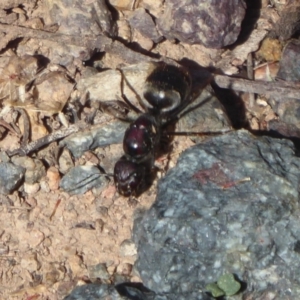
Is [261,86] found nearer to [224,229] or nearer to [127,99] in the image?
[127,99]

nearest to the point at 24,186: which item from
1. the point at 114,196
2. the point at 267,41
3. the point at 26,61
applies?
the point at 114,196

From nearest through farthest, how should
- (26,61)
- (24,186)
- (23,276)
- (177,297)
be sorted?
(177,297), (23,276), (24,186), (26,61)

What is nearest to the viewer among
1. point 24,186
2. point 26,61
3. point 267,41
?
point 24,186

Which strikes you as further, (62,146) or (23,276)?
(62,146)

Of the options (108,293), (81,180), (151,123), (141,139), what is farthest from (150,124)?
(108,293)

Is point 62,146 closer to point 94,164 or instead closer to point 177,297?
point 94,164

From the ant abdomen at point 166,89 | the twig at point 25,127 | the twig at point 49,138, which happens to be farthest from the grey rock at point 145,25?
the twig at point 25,127

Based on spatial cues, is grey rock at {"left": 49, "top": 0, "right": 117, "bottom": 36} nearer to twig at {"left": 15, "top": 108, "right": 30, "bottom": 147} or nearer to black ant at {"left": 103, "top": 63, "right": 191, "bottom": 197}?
black ant at {"left": 103, "top": 63, "right": 191, "bottom": 197}
